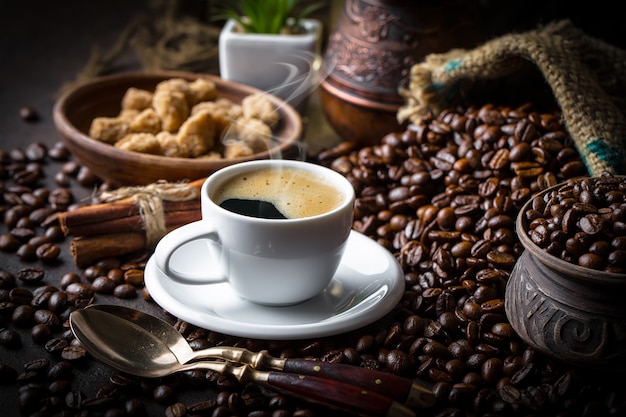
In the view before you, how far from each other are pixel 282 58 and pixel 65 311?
4.56 feet

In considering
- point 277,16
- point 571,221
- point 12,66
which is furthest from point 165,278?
point 12,66

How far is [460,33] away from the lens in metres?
2.19

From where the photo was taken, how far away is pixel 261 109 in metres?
2.21

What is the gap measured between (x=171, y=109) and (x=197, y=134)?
0.17 metres

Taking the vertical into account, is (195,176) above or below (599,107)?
below

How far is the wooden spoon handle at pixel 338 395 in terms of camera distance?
3.70 ft

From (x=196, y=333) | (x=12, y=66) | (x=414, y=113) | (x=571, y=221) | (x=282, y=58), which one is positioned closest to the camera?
(x=571, y=221)

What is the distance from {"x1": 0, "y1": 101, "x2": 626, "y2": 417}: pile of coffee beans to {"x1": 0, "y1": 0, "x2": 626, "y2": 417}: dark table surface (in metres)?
0.01

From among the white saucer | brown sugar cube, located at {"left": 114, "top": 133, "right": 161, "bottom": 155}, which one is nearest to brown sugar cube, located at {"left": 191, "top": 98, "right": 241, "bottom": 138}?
brown sugar cube, located at {"left": 114, "top": 133, "right": 161, "bottom": 155}

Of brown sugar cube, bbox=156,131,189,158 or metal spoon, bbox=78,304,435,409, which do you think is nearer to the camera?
metal spoon, bbox=78,304,435,409

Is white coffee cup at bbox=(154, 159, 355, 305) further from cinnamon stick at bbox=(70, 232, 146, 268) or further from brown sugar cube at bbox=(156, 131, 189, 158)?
brown sugar cube at bbox=(156, 131, 189, 158)

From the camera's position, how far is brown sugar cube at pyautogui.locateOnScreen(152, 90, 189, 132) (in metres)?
2.14

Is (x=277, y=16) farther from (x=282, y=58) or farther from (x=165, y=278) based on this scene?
(x=165, y=278)

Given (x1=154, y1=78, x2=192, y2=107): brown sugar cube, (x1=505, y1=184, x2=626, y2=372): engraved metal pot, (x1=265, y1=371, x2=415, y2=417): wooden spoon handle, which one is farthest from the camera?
(x1=154, y1=78, x2=192, y2=107): brown sugar cube
